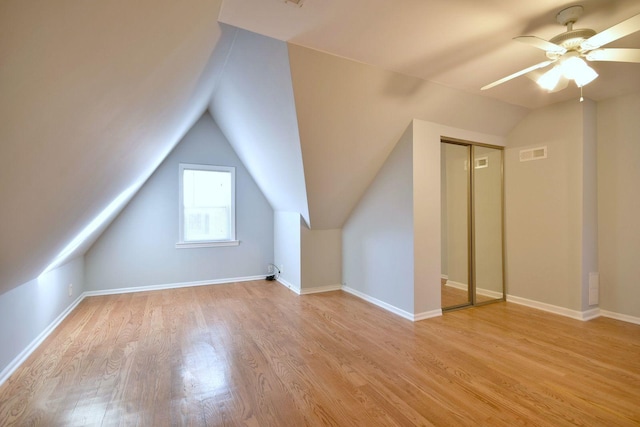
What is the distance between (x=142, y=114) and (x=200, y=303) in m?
2.69

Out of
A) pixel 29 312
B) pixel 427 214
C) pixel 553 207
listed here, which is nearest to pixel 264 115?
pixel 427 214

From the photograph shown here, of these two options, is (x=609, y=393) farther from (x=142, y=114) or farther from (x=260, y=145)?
(x=260, y=145)

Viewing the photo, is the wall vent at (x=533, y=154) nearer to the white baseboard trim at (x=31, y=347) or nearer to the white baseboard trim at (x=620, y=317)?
the white baseboard trim at (x=620, y=317)

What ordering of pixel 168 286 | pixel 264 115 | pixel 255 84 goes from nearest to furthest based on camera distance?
pixel 255 84 → pixel 264 115 → pixel 168 286

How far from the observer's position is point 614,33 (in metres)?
1.66

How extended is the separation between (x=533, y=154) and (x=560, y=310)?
6.38ft

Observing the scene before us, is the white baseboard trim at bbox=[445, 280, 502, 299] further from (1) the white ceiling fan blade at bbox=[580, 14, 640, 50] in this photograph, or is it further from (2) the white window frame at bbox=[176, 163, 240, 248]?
(2) the white window frame at bbox=[176, 163, 240, 248]

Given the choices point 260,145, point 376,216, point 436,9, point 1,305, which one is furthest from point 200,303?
point 436,9

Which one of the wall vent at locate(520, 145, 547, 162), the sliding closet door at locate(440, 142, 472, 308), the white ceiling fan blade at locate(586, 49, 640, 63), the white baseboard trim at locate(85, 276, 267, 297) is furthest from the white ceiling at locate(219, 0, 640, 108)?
the white baseboard trim at locate(85, 276, 267, 297)

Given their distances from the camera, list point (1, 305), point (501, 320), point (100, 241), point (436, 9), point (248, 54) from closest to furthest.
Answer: point (436, 9), point (1, 305), point (248, 54), point (501, 320), point (100, 241)

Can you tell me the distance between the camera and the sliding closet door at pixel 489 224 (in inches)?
156

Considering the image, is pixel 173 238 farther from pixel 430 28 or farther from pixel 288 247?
pixel 430 28

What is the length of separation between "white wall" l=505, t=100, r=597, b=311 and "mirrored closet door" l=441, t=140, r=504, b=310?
0.55 ft

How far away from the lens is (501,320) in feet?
10.8
